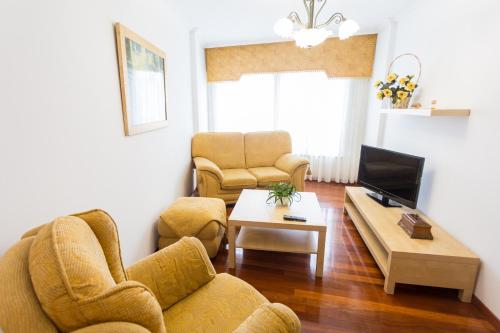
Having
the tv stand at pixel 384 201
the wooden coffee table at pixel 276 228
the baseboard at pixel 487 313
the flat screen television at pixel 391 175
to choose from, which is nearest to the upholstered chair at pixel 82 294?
the wooden coffee table at pixel 276 228

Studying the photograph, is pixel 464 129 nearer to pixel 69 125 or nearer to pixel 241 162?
pixel 241 162

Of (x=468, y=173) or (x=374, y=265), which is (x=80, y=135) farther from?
(x=468, y=173)

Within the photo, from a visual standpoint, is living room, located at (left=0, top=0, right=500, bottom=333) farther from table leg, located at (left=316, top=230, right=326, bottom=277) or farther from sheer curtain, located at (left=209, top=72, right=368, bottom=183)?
sheer curtain, located at (left=209, top=72, right=368, bottom=183)

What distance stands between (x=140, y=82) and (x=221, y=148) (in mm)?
1639

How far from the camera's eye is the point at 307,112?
4.02 meters

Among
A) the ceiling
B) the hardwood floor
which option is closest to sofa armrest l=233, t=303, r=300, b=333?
the hardwood floor

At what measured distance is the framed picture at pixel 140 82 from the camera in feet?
5.55

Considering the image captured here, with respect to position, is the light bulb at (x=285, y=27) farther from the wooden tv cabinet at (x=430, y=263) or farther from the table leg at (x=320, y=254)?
the wooden tv cabinet at (x=430, y=263)

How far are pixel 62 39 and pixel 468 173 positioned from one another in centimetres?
259

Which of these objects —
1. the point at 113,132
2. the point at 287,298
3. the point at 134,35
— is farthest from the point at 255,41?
the point at 287,298

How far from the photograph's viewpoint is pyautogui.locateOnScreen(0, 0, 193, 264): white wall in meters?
0.96

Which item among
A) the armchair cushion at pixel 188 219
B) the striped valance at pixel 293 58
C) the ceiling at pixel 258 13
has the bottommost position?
the armchair cushion at pixel 188 219

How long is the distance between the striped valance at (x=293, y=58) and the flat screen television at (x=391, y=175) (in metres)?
1.62

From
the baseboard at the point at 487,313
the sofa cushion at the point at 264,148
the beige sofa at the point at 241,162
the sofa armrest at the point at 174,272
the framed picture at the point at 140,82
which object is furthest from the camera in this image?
the sofa cushion at the point at 264,148
